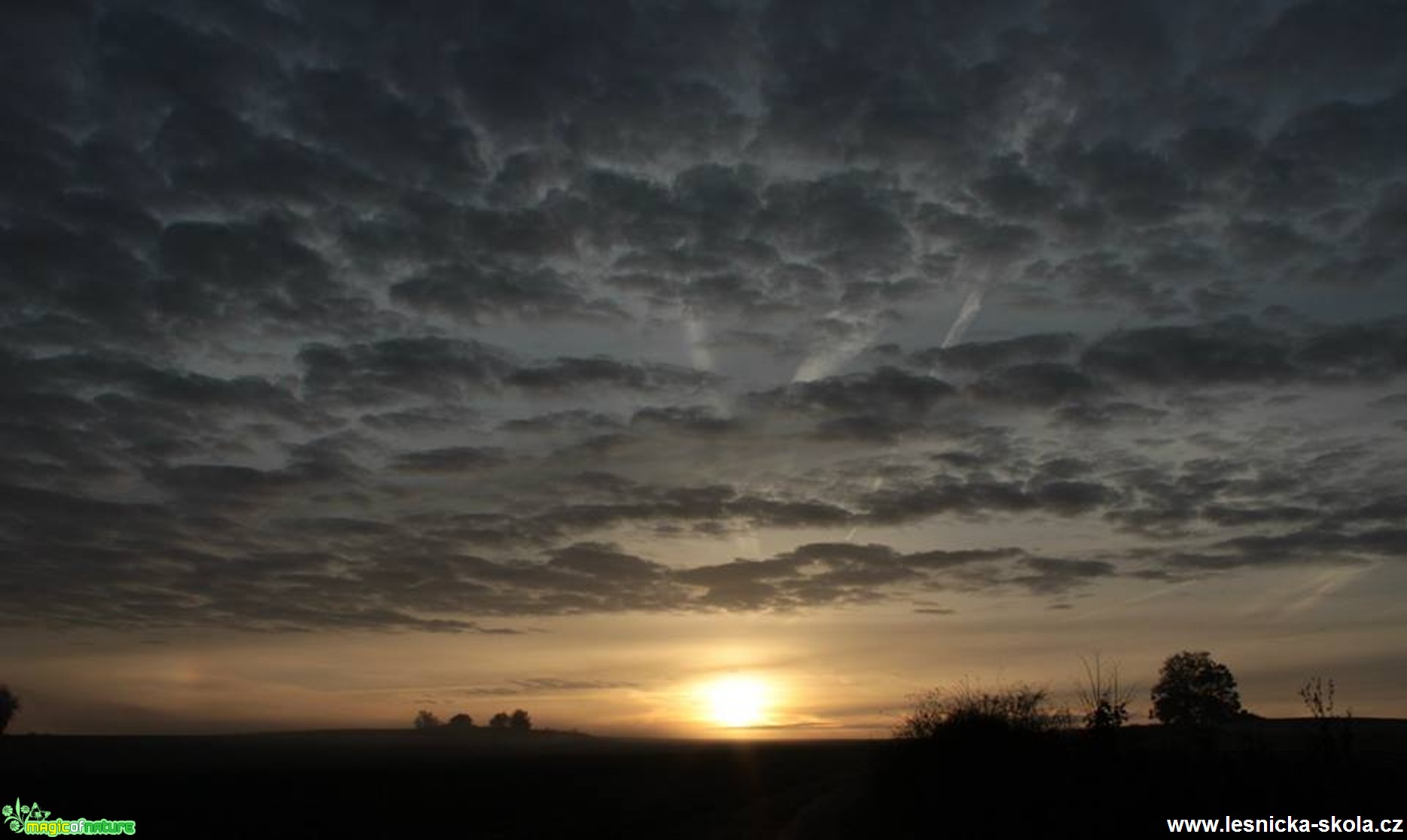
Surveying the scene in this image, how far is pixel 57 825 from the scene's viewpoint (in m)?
43.4

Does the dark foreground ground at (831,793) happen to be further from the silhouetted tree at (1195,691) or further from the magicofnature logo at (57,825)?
the silhouetted tree at (1195,691)

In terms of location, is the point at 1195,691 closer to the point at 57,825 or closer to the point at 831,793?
the point at 831,793

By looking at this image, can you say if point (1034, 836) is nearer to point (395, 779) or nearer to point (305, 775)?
point (395, 779)

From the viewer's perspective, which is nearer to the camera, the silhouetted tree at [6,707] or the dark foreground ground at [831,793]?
the dark foreground ground at [831,793]

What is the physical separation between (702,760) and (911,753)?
237 feet

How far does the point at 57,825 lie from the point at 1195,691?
99.6m

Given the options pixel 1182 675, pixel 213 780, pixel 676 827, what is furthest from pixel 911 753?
pixel 1182 675

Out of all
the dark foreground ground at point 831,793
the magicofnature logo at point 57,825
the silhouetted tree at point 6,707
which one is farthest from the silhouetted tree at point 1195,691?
the silhouetted tree at point 6,707

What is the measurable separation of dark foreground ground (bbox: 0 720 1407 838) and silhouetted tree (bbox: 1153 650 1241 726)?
Answer: 3935 cm

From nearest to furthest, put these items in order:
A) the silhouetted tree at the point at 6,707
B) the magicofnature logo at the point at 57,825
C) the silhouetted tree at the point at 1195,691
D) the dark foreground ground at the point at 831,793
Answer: the dark foreground ground at the point at 831,793 < the magicofnature logo at the point at 57,825 < the silhouetted tree at the point at 1195,691 < the silhouetted tree at the point at 6,707

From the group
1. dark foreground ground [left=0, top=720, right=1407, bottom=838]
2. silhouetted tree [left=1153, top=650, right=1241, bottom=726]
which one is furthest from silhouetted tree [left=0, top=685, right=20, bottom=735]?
silhouetted tree [left=1153, top=650, right=1241, bottom=726]

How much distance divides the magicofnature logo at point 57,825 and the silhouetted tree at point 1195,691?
298ft

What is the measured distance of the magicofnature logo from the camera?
40906 mm

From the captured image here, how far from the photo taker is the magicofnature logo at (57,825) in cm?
4091
